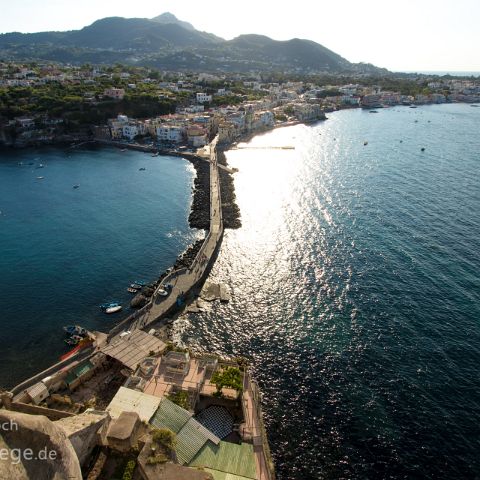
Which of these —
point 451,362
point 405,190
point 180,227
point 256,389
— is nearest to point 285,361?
point 256,389

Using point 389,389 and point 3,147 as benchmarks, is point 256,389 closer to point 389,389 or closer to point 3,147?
point 389,389

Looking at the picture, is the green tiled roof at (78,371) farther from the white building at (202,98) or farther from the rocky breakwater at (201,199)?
the white building at (202,98)

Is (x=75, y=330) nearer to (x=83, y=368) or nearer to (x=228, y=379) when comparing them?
(x=83, y=368)

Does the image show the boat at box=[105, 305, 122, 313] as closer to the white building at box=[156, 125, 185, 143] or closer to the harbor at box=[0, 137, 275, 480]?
the harbor at box=[0, 137, 275, 480]

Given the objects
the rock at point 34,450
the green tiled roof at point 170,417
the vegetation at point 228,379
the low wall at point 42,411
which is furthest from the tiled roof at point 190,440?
the rock at point 34,450

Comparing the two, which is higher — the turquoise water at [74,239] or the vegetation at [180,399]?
the vegetation at [180,399]

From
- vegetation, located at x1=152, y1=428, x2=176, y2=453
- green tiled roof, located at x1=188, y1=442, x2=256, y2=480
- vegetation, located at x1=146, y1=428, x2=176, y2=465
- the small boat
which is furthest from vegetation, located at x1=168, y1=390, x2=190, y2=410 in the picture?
the small boat

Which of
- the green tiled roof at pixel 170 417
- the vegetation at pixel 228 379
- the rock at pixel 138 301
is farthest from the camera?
the rock at pixel 138 301
